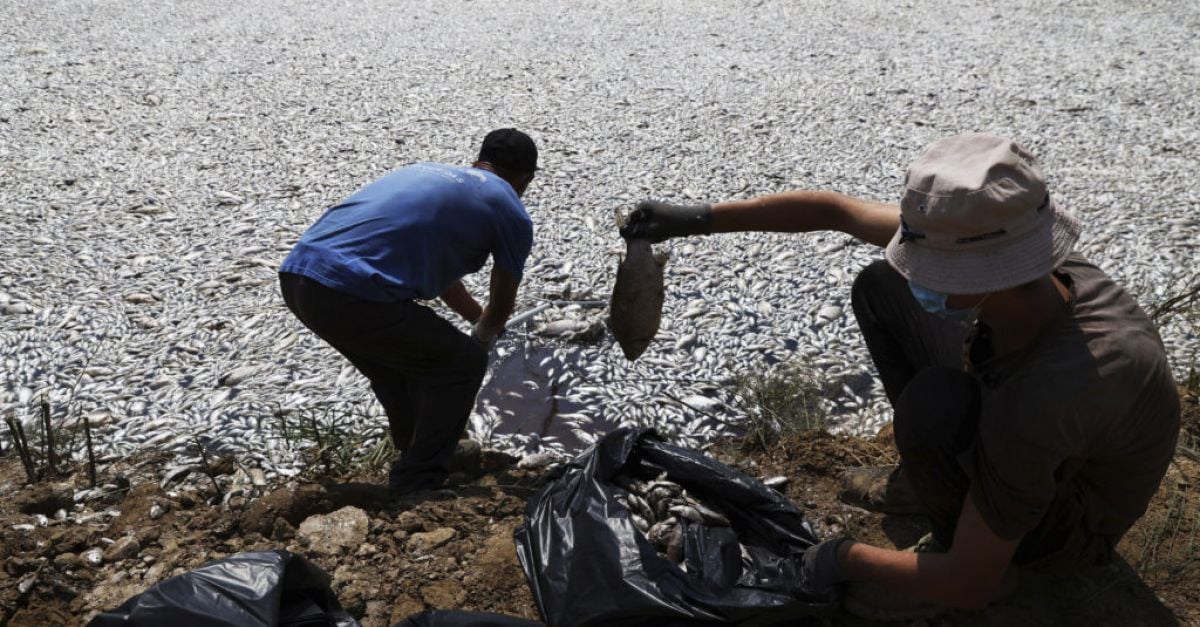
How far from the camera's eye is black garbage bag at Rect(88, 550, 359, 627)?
2121 millimetres

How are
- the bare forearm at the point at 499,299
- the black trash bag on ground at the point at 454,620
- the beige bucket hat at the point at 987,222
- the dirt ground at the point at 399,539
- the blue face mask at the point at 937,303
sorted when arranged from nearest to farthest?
the beige bucket hat at the point at 987,222 < the blue face mask at the point at 937,303 < the black trash bag on ground at the point at 454,620 < the dirt ground at the point at 399,539 < the bare forearm at the point at 499,299

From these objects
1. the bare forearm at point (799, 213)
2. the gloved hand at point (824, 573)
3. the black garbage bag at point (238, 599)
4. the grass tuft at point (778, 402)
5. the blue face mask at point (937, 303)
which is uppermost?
the bare forearm at point (799, 213)

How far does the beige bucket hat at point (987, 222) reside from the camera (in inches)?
76.7

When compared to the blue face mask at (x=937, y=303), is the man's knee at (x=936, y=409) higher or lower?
lower

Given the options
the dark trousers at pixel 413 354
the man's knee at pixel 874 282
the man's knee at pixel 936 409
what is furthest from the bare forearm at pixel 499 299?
the man's knee at pixel 936 409

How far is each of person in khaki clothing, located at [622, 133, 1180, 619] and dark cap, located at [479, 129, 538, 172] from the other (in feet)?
5.21

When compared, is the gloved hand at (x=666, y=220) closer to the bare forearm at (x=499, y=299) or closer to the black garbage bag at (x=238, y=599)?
the bare forearm at (x=499, y=299)

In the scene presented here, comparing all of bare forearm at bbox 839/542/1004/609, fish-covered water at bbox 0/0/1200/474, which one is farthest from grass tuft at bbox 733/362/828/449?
bare forearm at bbox 839/542/1004/609

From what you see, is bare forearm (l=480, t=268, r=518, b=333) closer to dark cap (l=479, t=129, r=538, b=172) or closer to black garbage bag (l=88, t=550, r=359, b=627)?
dark cap (l=479, t=129, r=538, b=172)

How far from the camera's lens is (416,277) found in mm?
3242

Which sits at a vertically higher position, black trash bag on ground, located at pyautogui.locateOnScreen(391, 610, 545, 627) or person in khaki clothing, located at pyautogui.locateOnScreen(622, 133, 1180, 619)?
person in khaki clothing, located at pyautogui.locateOnScreen(622, 133, 1180, 619)

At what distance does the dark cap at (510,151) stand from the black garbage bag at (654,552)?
103cm

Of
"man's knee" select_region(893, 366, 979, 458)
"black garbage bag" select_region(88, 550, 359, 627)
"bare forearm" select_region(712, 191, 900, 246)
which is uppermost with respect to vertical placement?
"bare forearm" select_region(712, 191, 900, 246)

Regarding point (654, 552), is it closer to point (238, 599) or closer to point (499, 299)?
point (238, 599)
